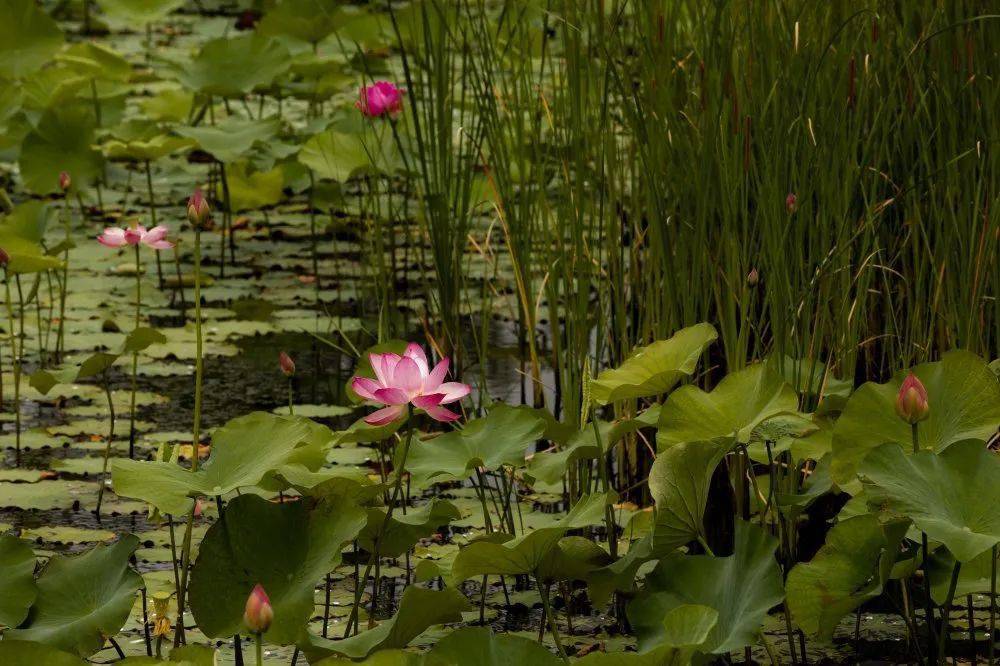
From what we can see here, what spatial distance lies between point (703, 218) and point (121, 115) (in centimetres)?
297

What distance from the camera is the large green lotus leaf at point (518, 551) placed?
1.59m

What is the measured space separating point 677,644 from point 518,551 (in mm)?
244

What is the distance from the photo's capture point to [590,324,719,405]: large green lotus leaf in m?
1.87

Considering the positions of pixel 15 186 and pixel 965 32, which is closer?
pixel 965 32

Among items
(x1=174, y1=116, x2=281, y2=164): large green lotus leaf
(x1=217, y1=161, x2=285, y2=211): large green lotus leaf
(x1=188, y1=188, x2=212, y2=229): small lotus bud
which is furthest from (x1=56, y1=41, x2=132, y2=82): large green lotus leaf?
(x1=188, y1=188, x2=212, y2=229): small lotus bud

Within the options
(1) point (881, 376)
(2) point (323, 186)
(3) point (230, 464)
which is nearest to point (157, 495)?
(3) point (230, 464)

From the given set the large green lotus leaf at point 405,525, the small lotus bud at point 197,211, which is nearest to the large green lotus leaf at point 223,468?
the large green lotus leaf at point 405,525

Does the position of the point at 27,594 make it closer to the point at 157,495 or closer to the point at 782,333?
the point at 157,495

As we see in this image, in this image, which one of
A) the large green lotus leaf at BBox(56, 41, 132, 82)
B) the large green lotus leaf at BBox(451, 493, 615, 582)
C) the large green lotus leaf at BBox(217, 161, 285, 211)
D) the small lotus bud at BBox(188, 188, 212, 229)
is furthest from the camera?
the large green lotus leaf at BBox(56, 41, 132, 82)

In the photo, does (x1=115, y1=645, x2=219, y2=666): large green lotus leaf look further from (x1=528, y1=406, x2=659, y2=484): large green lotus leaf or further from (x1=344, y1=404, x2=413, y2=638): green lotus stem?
(x1=528, y1=406, x2=659, y2=484): large green lotus leaf

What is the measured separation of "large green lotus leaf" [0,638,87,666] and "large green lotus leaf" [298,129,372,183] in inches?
87.6

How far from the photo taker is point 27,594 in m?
1.62

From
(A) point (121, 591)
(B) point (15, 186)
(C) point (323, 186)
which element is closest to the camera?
(A) point (121, 591)

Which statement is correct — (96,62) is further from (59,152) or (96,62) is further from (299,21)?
(59,152)
